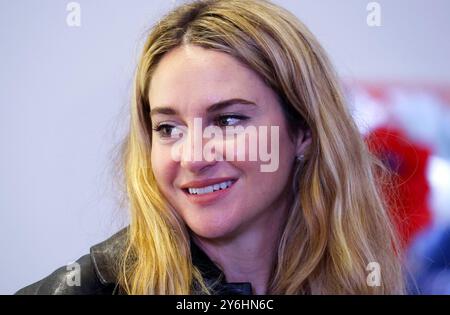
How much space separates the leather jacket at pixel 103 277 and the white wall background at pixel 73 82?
0.10 m

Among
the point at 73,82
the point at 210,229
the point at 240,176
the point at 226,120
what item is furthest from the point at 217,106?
the point at 73,82

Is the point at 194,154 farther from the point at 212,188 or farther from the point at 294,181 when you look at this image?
A: the point at 294,181

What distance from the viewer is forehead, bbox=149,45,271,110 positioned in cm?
115

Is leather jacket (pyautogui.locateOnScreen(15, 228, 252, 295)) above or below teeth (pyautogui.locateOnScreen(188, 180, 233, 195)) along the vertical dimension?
below

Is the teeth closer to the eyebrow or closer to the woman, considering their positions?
the woman

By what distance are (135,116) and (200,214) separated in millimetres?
270

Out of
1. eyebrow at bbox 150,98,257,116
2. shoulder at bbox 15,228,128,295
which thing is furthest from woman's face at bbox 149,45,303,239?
shoulder at bbox 15,228,128,295

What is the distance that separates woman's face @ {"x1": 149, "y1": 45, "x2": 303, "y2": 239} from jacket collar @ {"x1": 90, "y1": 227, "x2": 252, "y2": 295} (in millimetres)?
72

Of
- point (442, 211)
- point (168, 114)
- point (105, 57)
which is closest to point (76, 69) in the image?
point (105, 57)

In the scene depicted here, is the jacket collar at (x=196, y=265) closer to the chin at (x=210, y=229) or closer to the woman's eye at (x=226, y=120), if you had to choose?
the chin at (x=210, y=229)

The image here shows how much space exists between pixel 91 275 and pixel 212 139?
1.31 feet

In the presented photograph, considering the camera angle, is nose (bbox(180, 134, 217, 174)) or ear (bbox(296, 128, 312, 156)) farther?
ear (bbox(296, 128, 312, 156))

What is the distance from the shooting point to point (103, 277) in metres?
1.22

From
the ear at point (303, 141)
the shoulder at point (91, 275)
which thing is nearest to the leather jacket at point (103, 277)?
the shoulder at point (91, 275)
